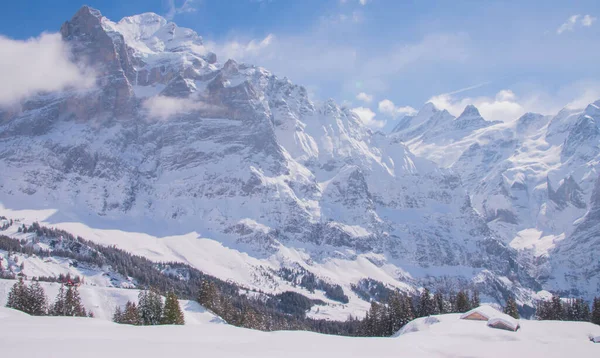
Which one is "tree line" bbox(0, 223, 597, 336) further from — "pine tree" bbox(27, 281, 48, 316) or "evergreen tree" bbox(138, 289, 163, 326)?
"pine tree" bbox(27, 281, 48, 316)

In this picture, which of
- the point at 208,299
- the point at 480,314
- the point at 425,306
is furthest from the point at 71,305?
the point at 480,314

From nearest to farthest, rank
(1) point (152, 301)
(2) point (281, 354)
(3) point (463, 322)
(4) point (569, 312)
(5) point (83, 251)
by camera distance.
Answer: (2) point (281, 354) < (3) point (463, 322) < (1) point (152, 301) < (4) point (569, 312) < (5) point (83, 251)

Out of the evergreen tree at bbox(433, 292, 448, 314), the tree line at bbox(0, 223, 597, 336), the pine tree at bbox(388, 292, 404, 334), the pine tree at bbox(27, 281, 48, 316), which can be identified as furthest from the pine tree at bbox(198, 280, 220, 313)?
the evergreen tree at bbox(433, 292, 448, 314)

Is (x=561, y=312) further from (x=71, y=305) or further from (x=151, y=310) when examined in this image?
(x=71, y=305)

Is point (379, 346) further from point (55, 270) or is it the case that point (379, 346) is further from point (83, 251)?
point (83, 251)

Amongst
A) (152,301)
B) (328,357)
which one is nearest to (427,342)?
(328,357)

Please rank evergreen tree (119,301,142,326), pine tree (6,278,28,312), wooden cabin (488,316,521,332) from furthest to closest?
pine tree (6,278,28,312), evergreen tree (119,301,142,326), wooden cabin (488,316,521,332)

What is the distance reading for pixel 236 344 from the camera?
93.8ft

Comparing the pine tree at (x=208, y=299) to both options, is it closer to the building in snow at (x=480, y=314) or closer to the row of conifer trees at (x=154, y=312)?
the row of conifer trees at (x=154, y=312)

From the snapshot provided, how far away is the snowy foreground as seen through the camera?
933 inches

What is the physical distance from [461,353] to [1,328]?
88.1ft

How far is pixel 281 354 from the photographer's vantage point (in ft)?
83.2

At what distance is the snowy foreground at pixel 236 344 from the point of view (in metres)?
23.7

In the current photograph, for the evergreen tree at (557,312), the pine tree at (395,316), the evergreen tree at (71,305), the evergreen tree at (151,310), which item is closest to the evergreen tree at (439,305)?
the pine tree at (395,316)
